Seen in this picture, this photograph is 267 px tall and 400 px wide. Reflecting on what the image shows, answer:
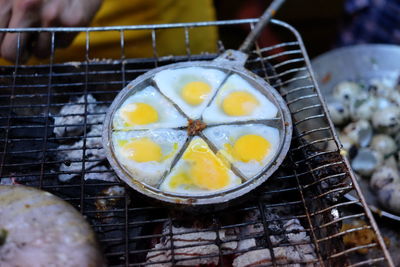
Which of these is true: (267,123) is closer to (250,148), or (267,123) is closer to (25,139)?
(250,148)

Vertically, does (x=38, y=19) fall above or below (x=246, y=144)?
above

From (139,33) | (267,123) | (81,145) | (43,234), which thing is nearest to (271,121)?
(267,123)

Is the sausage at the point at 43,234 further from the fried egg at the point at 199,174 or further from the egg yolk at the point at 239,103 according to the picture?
the egg yolk at the point at 239,103

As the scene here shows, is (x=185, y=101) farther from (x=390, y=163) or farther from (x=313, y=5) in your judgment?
(x=313, y=5)

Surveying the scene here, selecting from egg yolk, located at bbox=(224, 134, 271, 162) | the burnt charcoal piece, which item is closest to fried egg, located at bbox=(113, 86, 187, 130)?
egg yolk, located at bbox=(224, 134, 271, 162)

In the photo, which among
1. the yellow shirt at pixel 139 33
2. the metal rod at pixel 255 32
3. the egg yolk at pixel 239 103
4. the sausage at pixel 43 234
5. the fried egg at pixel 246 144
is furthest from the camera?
the yellow shirt at pixel 139 33

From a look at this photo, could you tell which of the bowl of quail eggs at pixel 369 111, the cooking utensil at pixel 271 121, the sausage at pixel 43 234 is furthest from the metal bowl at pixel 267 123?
the bowl of quail eggs at pixel 369 111

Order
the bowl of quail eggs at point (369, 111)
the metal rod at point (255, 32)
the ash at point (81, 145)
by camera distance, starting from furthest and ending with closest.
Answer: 1. the bowl of quail eggs at point (369, 111)
2. the metal rod at point (255, 32)
3. the ash at point (81, 145)
